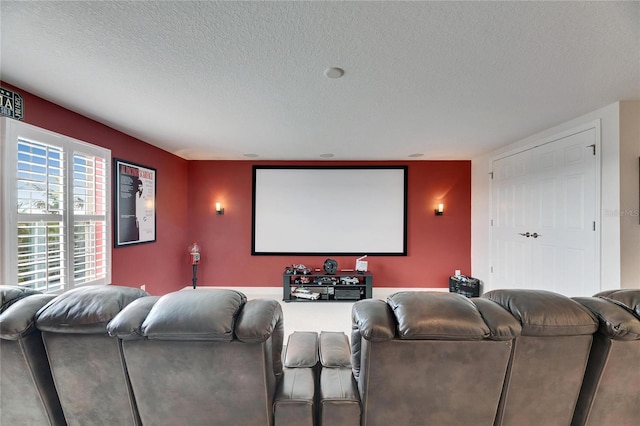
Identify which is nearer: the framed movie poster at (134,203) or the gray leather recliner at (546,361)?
the gray leather recliner at (546,361)

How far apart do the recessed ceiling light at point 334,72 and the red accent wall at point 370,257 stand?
268cm

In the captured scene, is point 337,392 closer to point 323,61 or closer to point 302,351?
point 302,351

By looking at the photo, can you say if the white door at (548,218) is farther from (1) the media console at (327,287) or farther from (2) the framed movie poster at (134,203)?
(2) the framed movie poster at (134,203)

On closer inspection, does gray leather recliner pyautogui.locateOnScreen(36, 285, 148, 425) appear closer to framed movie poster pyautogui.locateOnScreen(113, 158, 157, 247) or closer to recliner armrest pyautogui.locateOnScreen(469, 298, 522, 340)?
recliner armrest pyautogui.locateOnScreen(469, 298, 522, 340)

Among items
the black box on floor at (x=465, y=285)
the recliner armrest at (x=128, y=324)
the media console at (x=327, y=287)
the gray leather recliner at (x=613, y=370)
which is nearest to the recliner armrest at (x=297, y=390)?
the recliner armrest at (x=128, y=324)

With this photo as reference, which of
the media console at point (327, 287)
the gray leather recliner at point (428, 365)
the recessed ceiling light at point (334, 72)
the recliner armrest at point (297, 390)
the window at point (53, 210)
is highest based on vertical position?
the recessed ceiling light at point (334, 72)

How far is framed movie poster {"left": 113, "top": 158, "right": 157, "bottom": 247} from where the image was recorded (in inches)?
118

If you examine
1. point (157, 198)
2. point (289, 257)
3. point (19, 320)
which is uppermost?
point (157, 198)

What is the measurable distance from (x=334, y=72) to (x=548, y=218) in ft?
10.2

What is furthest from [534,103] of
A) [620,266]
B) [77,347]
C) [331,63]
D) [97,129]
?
[97,129]

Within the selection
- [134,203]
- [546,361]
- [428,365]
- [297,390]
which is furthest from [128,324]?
[134,203]

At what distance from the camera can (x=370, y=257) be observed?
4.48 m

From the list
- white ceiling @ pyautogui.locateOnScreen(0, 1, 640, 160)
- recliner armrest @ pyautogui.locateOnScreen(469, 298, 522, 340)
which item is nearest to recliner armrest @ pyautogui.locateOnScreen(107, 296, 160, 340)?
recliner armrest @ pyautogui.locateOnScreen(469, 298, 522, 340)

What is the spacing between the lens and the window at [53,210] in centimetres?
192
